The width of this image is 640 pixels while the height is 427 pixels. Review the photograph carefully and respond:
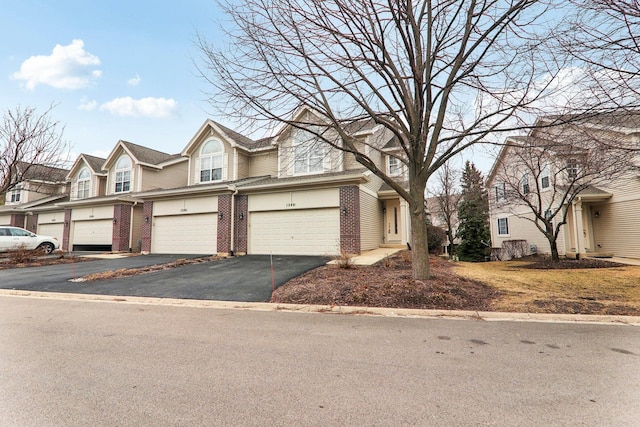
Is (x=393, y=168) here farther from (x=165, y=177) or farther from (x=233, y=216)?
(x=165, y=177)

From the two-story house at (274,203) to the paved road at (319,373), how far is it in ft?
25.8

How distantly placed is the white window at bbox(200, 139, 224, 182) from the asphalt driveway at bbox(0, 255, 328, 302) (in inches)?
332

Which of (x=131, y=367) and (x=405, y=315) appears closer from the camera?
(x=131, y=367)

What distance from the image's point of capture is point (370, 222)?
49.2 ft

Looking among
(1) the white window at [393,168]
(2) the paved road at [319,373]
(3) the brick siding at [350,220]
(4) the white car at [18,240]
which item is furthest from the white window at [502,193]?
(4) the white car at [18,240]

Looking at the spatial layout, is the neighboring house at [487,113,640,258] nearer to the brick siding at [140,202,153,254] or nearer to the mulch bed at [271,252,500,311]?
the mulch bed at [271,252,500,311]

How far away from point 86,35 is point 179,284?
10.4m

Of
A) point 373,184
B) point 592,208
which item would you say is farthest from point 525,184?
point 373,184

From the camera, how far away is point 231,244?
1488cm

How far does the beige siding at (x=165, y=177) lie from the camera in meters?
21.0

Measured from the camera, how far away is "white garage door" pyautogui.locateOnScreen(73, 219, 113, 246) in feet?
65.8

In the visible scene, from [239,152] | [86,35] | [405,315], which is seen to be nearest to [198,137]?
[239,152]

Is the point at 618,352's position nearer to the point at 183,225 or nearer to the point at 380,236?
the point at 380,236

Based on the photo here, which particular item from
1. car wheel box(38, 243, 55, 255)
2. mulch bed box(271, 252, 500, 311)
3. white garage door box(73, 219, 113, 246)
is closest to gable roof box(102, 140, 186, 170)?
white garage door box(73, 219, 113, 246)
